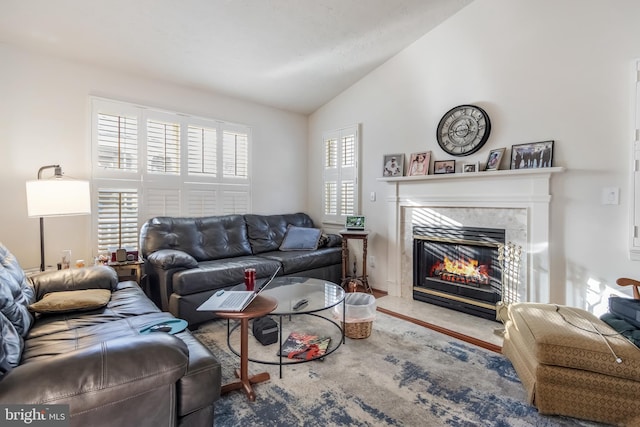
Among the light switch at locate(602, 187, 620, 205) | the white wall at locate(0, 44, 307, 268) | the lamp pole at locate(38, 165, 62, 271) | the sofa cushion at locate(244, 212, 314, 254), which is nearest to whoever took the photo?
the light switch at locate(602, 187, 620, 205)

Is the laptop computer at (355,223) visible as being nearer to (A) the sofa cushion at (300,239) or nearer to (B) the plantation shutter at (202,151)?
(A) the sofa cushion at (300,239)

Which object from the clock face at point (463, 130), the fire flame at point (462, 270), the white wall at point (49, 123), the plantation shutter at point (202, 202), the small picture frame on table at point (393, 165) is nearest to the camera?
the white wall at point (49, 123)

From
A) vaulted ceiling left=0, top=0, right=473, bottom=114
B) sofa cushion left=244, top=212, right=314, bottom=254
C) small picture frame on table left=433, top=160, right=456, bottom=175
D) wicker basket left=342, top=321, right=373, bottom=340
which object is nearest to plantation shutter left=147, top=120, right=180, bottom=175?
vaulted ceiling left=0, top=0, right=473, bottom=114

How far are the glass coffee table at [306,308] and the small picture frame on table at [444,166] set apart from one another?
172 cm

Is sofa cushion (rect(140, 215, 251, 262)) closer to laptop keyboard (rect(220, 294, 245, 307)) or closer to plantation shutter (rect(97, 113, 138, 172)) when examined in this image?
plantation shutter (rect(97, 113, 138, 172))

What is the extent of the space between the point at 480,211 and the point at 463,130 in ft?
2.73

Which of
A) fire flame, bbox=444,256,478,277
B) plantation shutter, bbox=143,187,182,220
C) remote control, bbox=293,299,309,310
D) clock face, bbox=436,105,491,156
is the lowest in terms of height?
remote control, bbox=293,299,309,310

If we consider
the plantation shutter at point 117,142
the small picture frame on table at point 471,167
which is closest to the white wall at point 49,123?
the plantation shutter at point 117,142

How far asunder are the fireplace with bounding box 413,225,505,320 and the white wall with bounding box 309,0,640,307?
1.63ft

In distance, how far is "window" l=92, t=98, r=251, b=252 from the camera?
3.13 meters

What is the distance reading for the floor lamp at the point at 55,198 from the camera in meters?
2.37

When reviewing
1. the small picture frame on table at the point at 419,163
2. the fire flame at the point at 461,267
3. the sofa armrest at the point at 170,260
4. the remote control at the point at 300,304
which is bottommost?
the remote control at the point at 300,304

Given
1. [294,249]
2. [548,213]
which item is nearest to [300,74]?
[294,249]

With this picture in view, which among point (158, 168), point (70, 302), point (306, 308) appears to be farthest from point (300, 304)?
point (158, 168)
